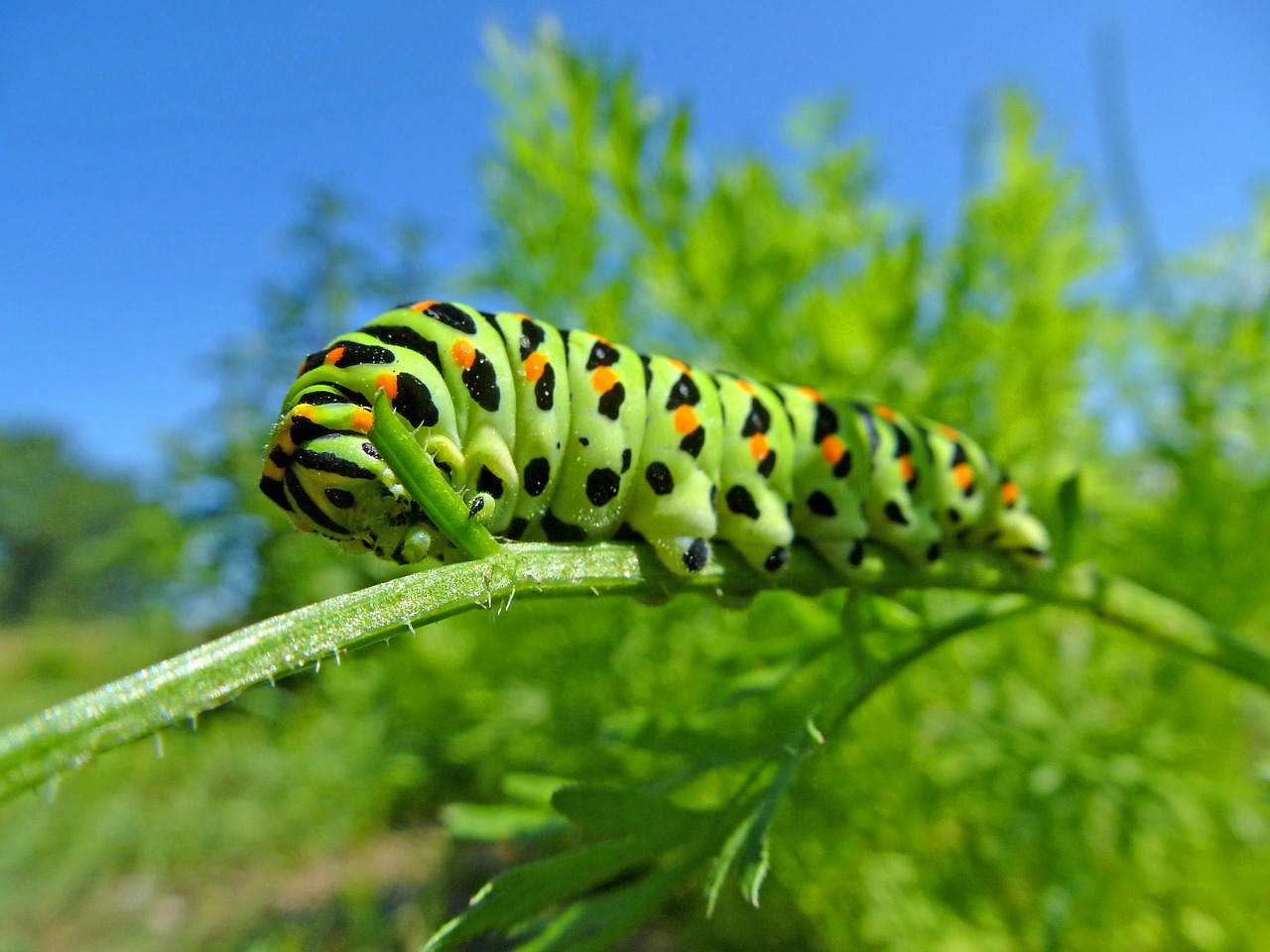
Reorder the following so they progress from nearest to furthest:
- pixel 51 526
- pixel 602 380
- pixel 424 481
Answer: pixel 424 481 < pixel 602 380 < pixel 51 526

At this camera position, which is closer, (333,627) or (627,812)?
(333,627)

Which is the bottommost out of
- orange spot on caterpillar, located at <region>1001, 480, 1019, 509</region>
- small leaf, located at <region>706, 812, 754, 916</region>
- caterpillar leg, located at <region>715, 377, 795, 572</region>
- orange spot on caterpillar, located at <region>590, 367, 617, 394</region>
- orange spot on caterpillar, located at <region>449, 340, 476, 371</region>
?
small leaf, located at <region>706, 812, 754, 916</region>

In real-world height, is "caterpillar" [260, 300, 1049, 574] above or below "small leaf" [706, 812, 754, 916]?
above

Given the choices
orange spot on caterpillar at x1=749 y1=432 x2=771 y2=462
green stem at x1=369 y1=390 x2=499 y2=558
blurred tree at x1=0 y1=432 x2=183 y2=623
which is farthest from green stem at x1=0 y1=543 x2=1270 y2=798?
blurred tree at x1=0 y1=432 x2=183 y2=623

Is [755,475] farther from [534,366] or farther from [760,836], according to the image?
[760,836]

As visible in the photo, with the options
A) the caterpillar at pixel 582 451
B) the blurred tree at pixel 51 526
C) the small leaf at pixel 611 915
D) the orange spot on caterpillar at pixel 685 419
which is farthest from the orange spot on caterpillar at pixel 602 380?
the blurred tree at pixel 51 526

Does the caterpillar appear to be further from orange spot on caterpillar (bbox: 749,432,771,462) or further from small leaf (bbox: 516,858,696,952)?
small leaf (bbox: 516,858,696,952)

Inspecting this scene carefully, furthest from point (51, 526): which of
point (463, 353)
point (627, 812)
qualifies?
point (627, 812)
